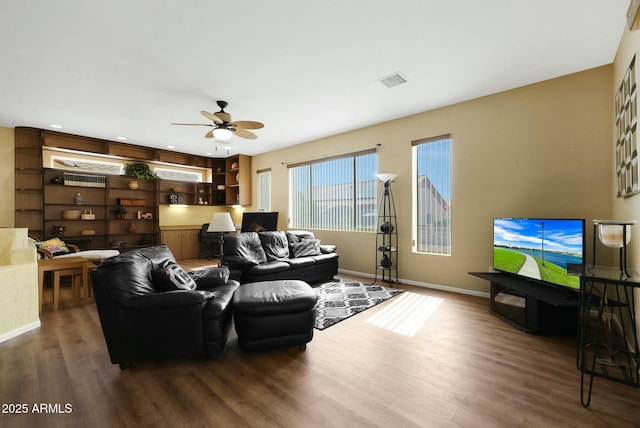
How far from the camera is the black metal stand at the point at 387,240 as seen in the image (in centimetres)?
467

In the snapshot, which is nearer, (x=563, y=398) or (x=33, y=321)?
(x=563, y=398)

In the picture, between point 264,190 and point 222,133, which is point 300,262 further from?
point 264,190

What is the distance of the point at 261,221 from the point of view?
6.71 meters

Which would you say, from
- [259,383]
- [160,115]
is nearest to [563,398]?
[259,383]

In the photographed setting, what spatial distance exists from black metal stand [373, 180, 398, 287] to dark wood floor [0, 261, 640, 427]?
189 centimetres

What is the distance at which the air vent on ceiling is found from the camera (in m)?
3.32

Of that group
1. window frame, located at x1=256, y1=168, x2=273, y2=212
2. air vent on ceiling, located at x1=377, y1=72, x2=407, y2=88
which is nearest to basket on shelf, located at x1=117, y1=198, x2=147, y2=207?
window frame, located at x1=256, y1=168, x2=273, y2=212

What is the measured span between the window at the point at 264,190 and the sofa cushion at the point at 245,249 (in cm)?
296

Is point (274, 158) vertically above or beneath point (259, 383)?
above

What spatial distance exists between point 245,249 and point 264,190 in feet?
11.5

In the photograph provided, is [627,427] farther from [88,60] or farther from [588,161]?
[88,60]

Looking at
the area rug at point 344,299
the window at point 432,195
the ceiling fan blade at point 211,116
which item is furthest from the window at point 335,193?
the ceiling fan blade at point 211,116

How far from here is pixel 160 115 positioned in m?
4.55

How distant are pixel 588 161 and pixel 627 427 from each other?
9.03 feet
